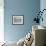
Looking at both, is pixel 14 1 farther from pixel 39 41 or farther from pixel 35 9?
pixel 39 41

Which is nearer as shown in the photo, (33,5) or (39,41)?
(39,41)

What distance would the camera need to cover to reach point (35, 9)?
17.6 feet

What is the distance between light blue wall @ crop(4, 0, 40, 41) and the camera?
525 centimetres

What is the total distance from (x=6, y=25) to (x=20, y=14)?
0.72 meters

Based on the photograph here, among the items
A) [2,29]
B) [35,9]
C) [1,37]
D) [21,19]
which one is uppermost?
[35,9]

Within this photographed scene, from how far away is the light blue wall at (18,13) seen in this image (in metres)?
5.25

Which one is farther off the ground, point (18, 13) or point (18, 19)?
point (18, 13)

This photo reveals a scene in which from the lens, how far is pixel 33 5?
5.36 metres

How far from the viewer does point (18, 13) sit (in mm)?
5305

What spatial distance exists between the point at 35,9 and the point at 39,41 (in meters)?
2.88

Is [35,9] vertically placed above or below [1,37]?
above

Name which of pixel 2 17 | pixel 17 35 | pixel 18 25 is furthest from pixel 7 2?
pixel 17 35

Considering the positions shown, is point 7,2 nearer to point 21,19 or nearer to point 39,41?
point 21,19

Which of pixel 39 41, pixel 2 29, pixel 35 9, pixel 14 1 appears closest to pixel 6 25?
pixel 2 29
